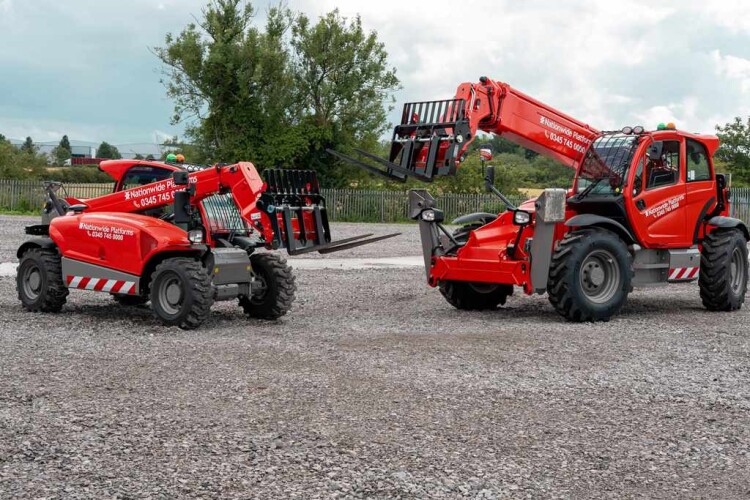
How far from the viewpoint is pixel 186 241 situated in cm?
1155

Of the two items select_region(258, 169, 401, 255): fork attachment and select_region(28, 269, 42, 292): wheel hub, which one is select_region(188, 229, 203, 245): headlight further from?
select_region(28, 269, 42, 292): wheel hub

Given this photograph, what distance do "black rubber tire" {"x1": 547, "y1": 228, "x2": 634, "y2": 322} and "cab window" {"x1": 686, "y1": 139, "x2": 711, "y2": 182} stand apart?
1961mm

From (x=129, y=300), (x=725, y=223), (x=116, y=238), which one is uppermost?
(x=725, y=223)

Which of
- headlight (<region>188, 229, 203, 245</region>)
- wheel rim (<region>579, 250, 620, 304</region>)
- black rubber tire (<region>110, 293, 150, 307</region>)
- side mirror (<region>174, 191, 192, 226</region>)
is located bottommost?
black rubber tire (<region>110, 293, 150, 307</region>)

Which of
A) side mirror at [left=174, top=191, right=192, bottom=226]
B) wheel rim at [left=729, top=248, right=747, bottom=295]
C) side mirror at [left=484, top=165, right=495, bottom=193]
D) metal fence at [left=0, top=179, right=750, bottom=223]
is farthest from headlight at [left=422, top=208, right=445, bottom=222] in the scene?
metal fence at [left=0, top=179, right=750, bottom=223]

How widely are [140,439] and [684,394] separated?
455 centimetres

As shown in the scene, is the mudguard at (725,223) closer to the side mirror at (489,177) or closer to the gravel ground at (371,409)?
the gravel ground at (371,409)

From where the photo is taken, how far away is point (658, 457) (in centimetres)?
638

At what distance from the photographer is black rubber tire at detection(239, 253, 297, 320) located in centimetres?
1227

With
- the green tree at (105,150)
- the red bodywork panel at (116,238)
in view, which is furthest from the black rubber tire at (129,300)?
the green tree at (105,150)

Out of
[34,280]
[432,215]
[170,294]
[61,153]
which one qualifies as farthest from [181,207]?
[61,153]

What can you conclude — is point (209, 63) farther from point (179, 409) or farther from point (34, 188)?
point (179, 409)

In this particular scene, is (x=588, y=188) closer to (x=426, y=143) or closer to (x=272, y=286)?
(x=426, y=143)

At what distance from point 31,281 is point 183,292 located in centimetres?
294
